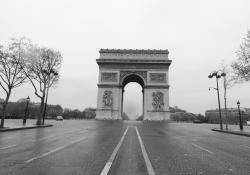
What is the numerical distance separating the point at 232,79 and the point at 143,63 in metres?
32.0

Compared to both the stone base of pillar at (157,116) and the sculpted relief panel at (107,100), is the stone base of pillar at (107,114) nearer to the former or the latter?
the sculpted relief panel at (107,100)

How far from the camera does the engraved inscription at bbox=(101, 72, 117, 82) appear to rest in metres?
54.1

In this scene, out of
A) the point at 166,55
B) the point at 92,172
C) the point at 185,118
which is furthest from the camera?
the point at 185,118

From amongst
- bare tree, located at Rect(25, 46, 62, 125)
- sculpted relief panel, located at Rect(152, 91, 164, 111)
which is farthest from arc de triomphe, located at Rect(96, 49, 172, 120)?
bare tree, located at Rect(25, 46, 62, 125)

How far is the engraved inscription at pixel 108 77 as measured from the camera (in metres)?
54.1

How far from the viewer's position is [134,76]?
5678cm

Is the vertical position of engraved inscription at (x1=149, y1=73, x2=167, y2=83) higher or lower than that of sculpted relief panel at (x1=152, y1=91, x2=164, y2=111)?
higher

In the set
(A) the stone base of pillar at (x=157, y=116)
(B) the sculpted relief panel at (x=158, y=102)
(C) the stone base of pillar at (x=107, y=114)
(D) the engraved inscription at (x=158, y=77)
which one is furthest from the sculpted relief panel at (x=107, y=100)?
(D) the engraved inscription at (x=158, y=77)

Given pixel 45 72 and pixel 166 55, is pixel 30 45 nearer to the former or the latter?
pixel 45 72

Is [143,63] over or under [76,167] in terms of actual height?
over

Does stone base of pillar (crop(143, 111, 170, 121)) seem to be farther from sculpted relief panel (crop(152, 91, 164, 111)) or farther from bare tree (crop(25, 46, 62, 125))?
bare tree (crop(25, 46, 62, 125))

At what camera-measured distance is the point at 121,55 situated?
55.9 meters

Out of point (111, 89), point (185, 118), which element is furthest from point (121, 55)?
point (185, 118)

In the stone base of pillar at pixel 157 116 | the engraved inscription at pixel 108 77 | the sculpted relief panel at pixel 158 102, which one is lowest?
the stone base of pillar at pixel 157 116
